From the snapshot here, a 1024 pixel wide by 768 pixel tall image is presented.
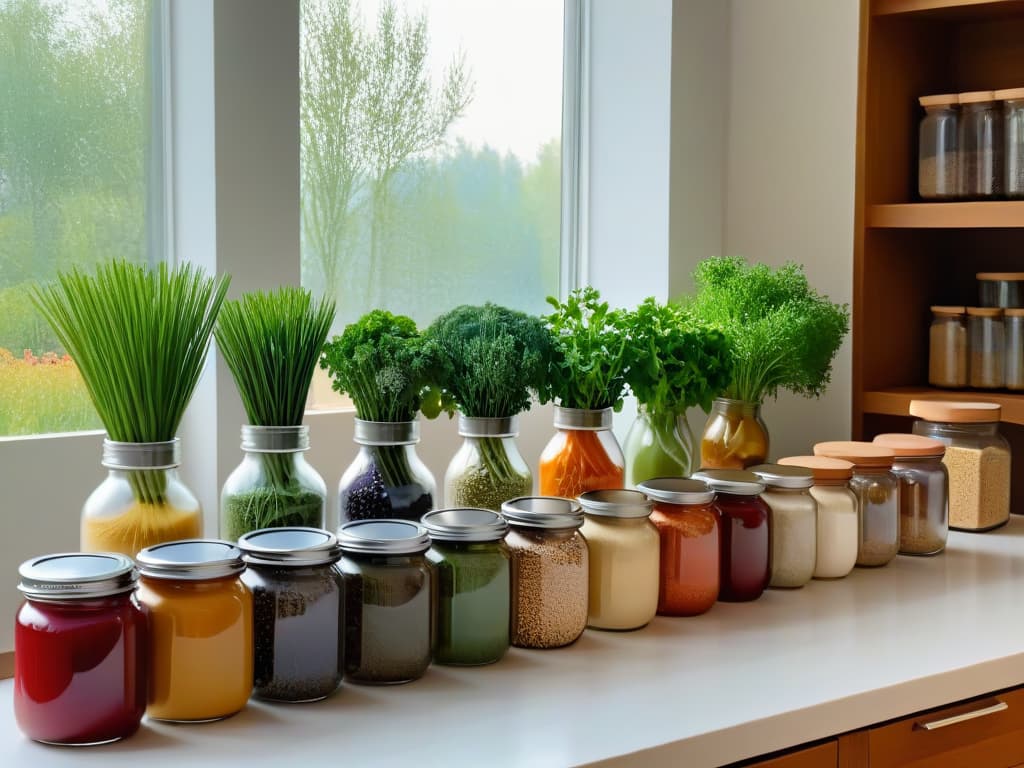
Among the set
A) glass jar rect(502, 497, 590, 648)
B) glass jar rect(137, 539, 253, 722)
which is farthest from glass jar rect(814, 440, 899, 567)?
glass jar rect(137, 539, 253, 722)

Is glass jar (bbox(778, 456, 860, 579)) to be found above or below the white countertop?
above

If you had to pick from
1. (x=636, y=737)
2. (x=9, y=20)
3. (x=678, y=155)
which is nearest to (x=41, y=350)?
(x=9, y=20)

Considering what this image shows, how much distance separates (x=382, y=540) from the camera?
3.96ft

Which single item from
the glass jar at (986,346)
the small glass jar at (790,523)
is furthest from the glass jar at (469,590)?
the glass jar at (986,346)

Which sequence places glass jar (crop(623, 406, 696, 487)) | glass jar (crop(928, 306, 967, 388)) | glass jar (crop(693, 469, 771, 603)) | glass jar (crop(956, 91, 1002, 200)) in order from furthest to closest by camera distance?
glass jar (crop(928, 306, 967, 388))
glass jar (crop(956, 91, 1002, 200))
glass jar (crop(623, 406, 696, 487))
glass jar (crop(693, 469, 771, 603))

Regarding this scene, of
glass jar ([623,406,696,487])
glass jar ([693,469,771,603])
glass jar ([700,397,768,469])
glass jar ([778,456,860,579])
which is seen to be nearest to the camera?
glass jar ([693,469,771,603])

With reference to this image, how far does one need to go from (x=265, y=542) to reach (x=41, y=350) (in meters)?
0.76

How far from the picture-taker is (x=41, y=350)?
68.6 inches

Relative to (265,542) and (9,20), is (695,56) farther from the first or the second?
(265,542)

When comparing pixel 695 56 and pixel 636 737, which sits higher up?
pixel 695 56

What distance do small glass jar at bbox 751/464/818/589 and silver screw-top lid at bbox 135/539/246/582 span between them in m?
0.77

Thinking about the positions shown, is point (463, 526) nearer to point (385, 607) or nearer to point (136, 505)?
point (385, 607)

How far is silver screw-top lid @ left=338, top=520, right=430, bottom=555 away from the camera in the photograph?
1.21 m

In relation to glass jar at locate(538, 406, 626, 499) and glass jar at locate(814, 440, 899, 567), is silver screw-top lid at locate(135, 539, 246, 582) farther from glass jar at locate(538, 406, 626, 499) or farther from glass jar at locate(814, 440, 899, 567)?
glass jar at locate(814, 440, 899, 567)
